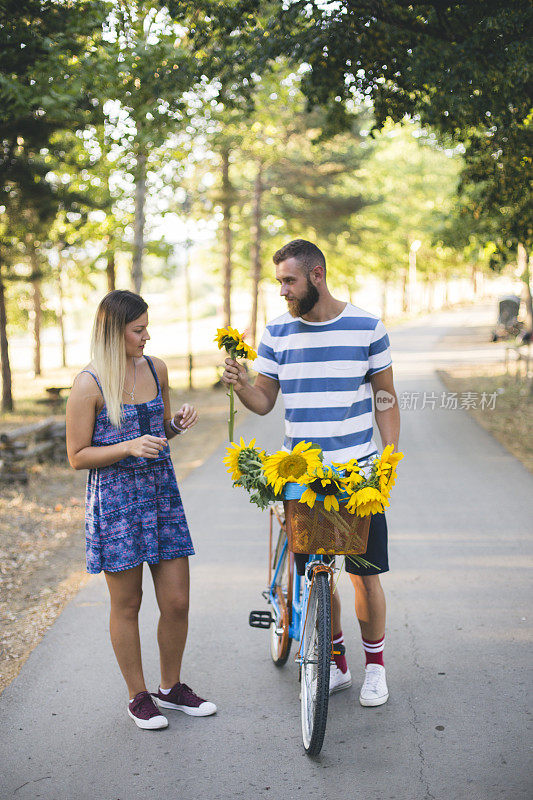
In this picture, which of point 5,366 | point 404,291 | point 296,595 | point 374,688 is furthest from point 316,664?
point 404,291

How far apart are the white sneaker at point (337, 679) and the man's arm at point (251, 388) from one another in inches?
54.5

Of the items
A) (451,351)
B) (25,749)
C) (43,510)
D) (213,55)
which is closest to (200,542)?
(43,510)

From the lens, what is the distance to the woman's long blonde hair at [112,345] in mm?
3623

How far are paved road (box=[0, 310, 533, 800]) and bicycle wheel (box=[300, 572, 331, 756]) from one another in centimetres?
15

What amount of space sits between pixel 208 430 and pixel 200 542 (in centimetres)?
759

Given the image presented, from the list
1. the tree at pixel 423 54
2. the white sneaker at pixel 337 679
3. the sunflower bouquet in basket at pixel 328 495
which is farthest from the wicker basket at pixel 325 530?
the tree at pixel 423 54

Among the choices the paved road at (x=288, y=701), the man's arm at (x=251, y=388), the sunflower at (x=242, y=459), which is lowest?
the paved road at (x=288, y=701)

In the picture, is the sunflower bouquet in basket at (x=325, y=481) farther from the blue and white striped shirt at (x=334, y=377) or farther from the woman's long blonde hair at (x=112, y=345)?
the woman's long blonde hair at (x=112, y=345)

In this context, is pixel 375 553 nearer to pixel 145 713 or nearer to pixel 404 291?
pixel 145 713

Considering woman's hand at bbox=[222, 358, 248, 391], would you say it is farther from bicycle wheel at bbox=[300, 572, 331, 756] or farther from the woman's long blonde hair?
bicycle wheel at bbox=[300, 572, 331, 756]

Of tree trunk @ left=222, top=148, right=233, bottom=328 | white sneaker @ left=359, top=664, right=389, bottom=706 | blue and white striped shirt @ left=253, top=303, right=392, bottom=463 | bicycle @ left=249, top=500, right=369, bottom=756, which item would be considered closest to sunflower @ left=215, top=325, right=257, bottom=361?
blue and white striped shirt @ left=253, top=303, right=392, bottom=463

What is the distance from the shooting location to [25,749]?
3607 millimetres

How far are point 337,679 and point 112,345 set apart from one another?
206 cm

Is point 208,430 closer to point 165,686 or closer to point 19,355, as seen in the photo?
point 165,686
